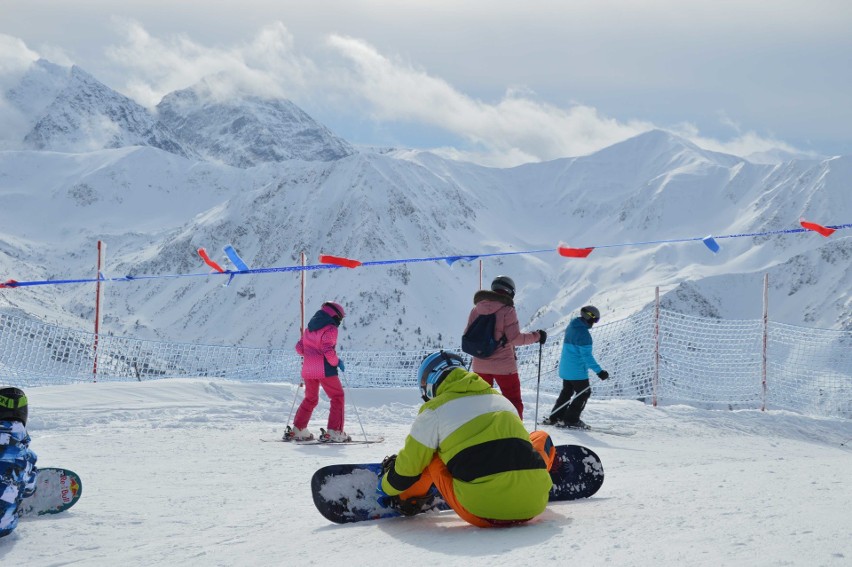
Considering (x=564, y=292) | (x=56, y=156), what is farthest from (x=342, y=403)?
(x=56, y=156)

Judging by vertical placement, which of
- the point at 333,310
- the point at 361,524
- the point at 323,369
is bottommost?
the point at 361,524

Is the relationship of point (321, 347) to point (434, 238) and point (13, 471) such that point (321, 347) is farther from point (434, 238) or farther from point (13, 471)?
point (434, 238)

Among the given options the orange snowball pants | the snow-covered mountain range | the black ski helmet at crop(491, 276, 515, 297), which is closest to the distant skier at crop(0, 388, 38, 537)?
the orange snowball pants

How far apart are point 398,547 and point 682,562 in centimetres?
143

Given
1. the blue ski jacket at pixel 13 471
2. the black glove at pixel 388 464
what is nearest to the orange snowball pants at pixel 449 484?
the black glove at pixel 388 464

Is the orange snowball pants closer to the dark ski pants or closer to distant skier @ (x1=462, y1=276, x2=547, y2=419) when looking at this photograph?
distant skier @ (x1=462, y1=276, x2=547, y2=419)

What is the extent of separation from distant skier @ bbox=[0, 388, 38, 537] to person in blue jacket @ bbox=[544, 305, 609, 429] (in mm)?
6759

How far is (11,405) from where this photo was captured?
4.61 meters

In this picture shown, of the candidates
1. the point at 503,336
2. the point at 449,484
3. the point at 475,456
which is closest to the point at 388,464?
the point at 449,484

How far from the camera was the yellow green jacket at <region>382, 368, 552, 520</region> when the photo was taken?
4137 mm

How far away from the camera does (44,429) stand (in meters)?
9.24

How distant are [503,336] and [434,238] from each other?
128 m

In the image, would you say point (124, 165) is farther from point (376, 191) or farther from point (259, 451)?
point (259, 451)

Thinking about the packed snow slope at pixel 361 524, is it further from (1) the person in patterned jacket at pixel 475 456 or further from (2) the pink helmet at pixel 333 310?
(2) the pink helmet at pixel 333 310
